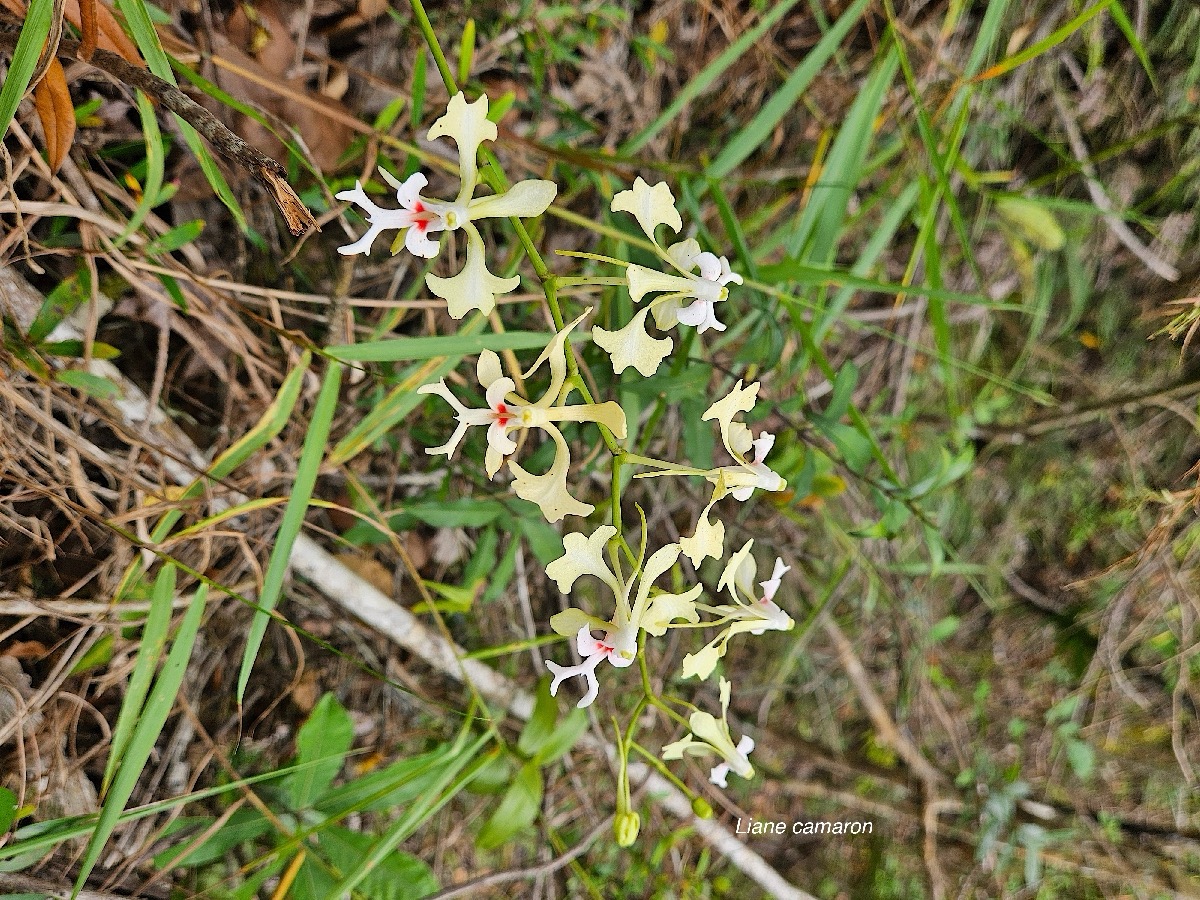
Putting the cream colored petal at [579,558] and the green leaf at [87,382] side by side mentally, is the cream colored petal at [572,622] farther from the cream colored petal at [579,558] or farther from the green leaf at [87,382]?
the green leaf at [87,382]

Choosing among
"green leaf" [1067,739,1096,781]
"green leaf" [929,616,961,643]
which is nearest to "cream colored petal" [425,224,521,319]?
"green leaf" [929,616,961,643]

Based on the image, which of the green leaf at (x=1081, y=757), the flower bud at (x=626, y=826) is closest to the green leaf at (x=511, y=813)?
the flower bud at (x=626, y=826)

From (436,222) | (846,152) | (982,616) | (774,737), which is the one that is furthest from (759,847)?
(436,222)

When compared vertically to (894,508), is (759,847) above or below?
below

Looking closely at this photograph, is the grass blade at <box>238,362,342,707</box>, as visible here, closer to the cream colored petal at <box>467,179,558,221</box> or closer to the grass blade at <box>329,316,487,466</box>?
the grass blade at <box>329,316,487,466</box>

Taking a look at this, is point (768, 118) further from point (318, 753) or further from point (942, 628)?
point (942, 628)

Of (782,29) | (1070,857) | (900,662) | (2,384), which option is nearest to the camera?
(2,384)

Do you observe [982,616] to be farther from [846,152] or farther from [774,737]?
[846,152]

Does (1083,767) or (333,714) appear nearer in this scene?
(333,714)
